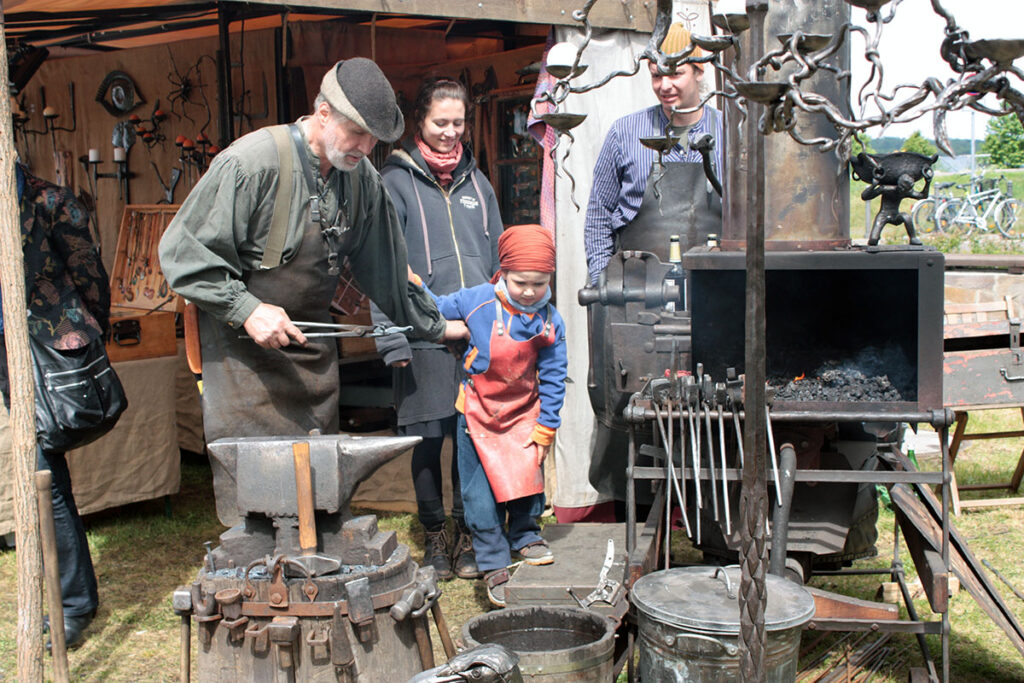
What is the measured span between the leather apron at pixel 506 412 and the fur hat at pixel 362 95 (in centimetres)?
105

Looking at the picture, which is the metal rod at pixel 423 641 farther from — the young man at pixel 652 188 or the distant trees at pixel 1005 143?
the distant trees at pixel 1005 143

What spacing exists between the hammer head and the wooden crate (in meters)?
2.71

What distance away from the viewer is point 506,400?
3.92 meters

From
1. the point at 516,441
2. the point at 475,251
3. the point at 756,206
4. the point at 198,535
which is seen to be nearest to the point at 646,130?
the point at 475,251

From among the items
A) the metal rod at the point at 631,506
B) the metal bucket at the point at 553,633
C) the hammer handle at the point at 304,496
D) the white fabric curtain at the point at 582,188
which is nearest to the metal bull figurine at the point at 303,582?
the hammer handle at the point at 304,496

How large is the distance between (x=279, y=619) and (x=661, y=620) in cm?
98

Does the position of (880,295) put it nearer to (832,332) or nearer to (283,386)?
(832,332)

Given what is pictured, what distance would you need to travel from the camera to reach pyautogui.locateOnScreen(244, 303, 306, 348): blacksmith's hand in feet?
9.70

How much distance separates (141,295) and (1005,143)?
3122 cm

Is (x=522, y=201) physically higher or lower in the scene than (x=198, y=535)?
higher

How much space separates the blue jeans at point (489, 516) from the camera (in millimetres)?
3898

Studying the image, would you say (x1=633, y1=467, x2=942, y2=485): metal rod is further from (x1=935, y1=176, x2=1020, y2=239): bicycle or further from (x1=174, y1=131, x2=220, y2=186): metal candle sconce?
(x1=935, y1=176, x2=1020, y2=239): bicycle

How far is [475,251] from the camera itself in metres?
4.34

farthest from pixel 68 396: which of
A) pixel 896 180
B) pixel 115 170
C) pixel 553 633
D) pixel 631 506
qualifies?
pixel 115 170
